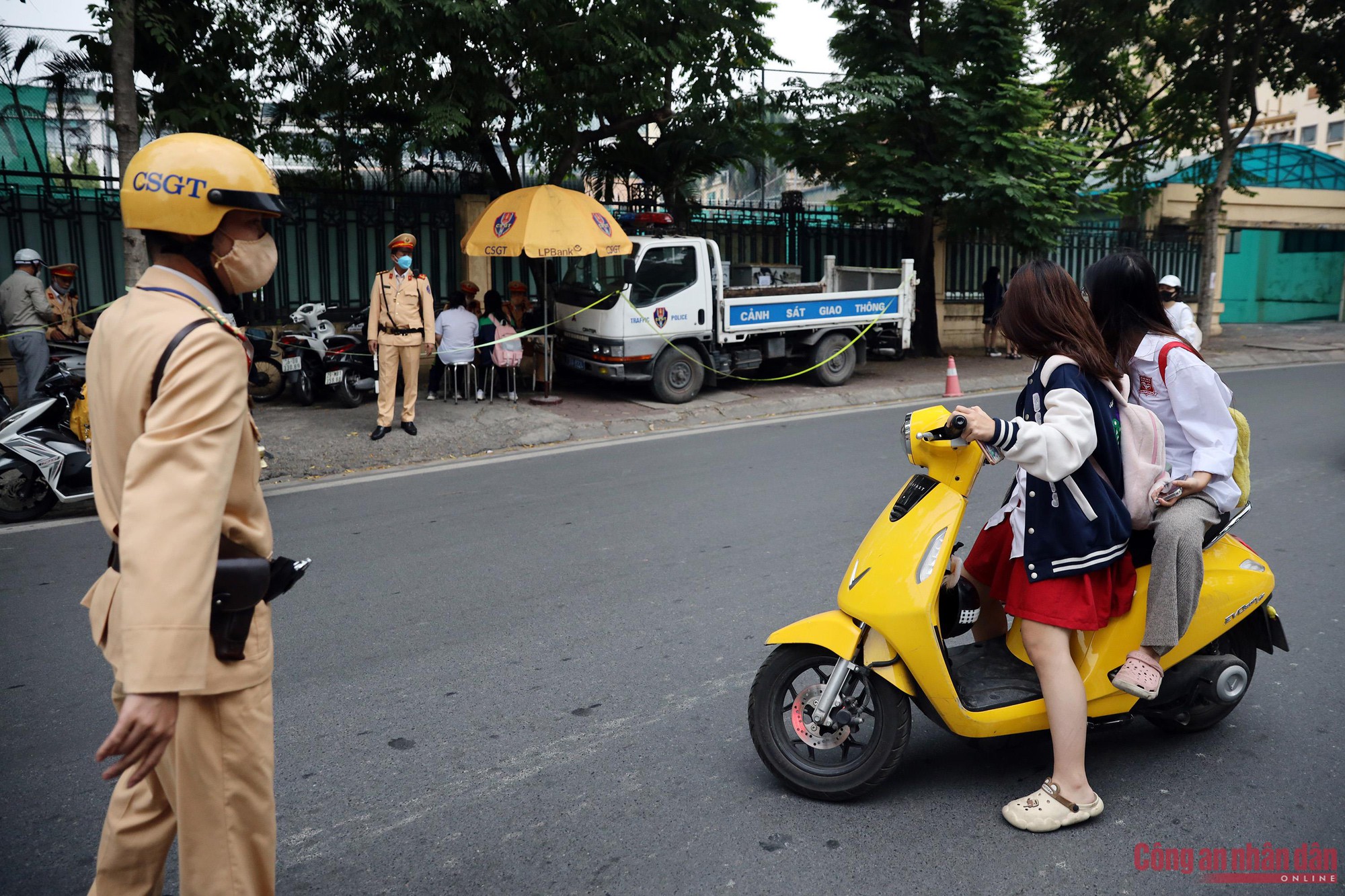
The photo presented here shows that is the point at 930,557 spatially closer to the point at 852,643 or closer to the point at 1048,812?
the point at 852,643

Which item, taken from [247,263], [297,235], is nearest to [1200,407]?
[247,263]

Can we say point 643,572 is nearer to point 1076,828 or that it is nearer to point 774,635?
point 774,635

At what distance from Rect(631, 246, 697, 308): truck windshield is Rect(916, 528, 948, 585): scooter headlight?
9623 millimetres

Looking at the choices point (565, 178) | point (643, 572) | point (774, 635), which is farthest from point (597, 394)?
point (774, 635)

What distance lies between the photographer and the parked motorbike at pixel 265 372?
11758 mm

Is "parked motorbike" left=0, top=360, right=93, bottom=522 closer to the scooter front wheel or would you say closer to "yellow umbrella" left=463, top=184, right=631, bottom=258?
"yellow umbrella" left=463, top=184, right=631, bottom=258

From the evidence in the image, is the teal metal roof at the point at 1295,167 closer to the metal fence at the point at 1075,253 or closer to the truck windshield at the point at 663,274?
the metal fence at the point at 1075,253

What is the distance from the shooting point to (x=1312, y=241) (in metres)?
27.2

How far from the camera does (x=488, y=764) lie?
3.49 metres

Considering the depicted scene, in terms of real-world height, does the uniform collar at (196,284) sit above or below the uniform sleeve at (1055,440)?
above

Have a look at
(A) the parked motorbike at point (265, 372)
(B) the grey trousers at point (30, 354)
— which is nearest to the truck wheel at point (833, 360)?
(A) the parked motorbike at point (265, 372)

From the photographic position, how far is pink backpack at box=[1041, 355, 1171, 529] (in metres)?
3.06

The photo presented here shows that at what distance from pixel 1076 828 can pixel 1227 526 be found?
112 centimetres

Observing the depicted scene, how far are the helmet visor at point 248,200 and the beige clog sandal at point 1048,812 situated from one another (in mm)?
2586
